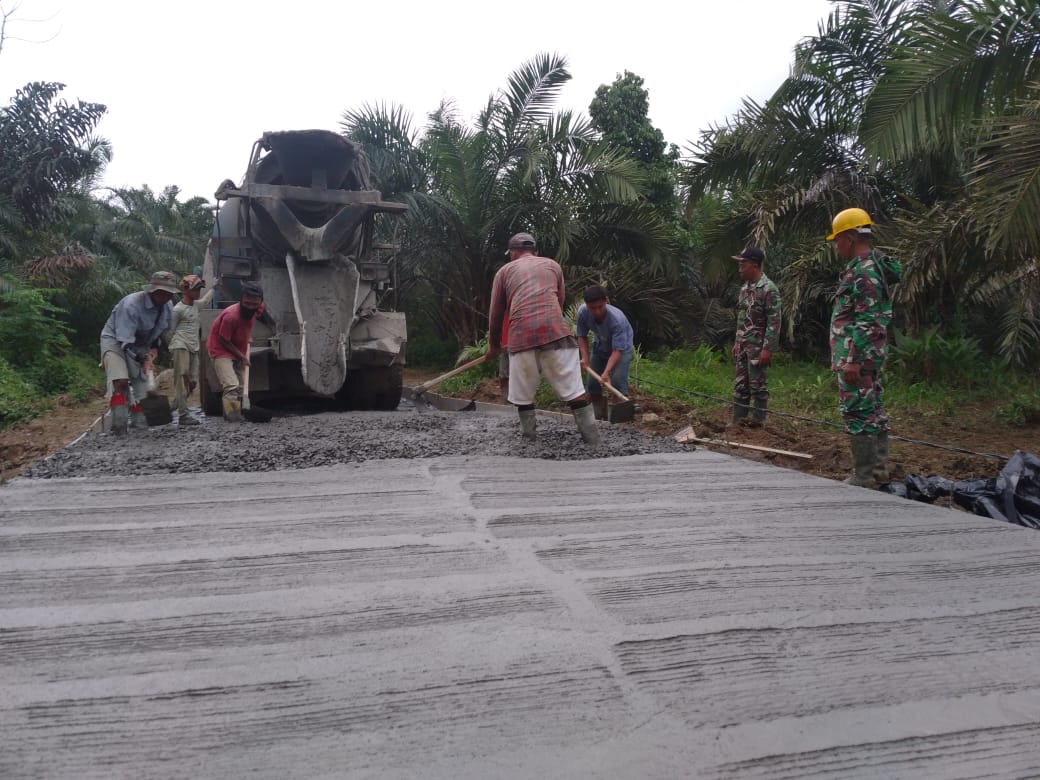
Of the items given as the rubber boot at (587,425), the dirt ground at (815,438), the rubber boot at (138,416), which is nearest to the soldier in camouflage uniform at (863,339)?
the dirt ground at (815,438)

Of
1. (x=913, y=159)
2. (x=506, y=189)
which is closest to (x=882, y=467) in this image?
(x=913, y=159)

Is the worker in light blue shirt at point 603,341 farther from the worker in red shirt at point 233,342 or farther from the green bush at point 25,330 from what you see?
the green bush at point 25,330

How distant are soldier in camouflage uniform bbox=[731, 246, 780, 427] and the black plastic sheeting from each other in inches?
97.3

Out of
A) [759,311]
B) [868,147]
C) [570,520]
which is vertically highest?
[868,147]

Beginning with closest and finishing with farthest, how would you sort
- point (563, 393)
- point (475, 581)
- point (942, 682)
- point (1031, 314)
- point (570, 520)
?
1. point (942, 682)
2. point (475, 581)
3. point (570, 520)
4. point (563, 393)
5. point (1031, 314)

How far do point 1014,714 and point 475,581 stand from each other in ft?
4.94

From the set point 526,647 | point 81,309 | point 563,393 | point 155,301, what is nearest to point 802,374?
point 563,393

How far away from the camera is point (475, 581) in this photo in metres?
2.60

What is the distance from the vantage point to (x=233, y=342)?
697 cm

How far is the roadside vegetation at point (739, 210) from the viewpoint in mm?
5855

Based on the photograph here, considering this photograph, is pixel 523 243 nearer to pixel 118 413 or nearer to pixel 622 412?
pixel 622 412

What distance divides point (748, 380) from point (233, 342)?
4562 mm

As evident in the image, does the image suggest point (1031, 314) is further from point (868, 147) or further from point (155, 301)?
point (155, 301)

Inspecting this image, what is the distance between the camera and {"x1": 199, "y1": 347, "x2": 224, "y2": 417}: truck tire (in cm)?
793
